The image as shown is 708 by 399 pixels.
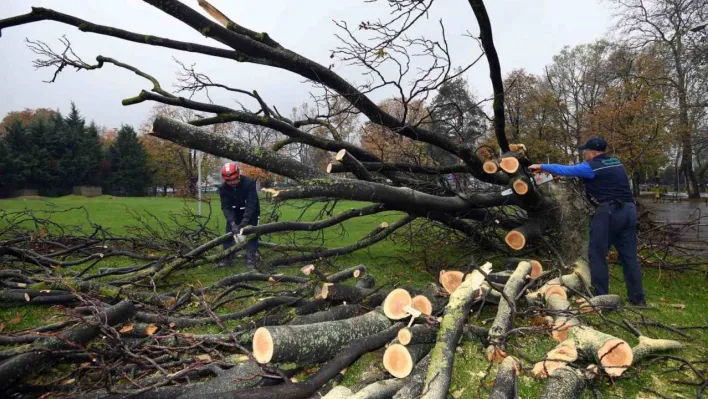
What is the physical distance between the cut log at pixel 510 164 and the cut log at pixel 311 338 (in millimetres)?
2138

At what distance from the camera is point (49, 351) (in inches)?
91.0

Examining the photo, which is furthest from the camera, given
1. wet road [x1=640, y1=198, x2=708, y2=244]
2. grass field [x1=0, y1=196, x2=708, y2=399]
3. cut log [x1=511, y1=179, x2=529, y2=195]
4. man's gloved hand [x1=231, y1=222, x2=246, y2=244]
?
wet road [x1=640, y1=198, x2=708, y2=244]

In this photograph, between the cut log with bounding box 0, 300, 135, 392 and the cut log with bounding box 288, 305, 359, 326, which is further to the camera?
the cut log with bounding box 288, 305, 359, 326

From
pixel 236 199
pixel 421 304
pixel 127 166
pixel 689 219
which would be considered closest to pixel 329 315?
pixel 421 304

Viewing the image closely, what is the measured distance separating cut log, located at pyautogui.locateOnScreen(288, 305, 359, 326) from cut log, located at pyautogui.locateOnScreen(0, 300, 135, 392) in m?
1.16

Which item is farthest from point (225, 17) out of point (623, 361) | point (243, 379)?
point (623, 361)

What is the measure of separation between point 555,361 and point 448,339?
0.58 m

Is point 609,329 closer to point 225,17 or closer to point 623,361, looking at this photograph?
point 623,361

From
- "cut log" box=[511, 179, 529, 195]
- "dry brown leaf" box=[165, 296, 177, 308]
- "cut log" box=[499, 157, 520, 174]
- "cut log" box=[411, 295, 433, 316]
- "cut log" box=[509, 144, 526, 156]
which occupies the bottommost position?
"dry brown leaf" box=[165, 296, 177, 308]

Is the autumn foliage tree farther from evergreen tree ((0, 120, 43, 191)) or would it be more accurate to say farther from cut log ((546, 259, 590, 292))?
evergreen tree ((0, 120, 43, 191))

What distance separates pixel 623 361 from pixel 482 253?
10.8 ft

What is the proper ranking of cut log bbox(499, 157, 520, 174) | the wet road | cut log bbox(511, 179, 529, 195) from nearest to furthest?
cut log bbox(499, 157, 520, 174) → cut log bbox(511, 179, 529, 195) → the wet road

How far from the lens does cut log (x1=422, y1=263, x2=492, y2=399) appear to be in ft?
7.04

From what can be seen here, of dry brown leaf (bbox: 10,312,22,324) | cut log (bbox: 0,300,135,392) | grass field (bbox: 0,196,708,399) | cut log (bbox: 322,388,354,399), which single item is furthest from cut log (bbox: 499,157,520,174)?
dry brown leaf (bbox: 10,312,22,324)
